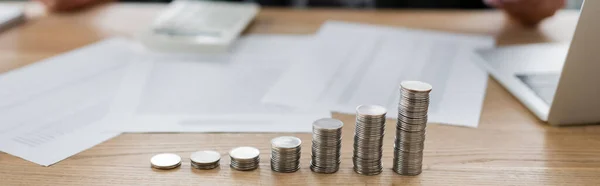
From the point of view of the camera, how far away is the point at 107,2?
4.66 feet

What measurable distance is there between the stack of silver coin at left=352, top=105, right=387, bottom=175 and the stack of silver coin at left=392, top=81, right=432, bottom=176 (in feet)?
0.05

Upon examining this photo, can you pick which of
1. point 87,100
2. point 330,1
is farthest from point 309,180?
point 330,1

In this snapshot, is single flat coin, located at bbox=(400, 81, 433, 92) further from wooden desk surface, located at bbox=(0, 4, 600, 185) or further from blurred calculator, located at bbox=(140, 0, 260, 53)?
blurred calculator, located at bbox=(140, 0, 260, 53)

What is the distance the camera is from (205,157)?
659 millimetres

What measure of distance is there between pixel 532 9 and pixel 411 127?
67 cm

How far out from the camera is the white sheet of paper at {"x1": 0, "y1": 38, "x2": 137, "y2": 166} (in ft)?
2.31

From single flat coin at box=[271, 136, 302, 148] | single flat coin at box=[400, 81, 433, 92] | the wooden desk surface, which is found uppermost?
single flat coin at box=[400, 81, 433, 92]

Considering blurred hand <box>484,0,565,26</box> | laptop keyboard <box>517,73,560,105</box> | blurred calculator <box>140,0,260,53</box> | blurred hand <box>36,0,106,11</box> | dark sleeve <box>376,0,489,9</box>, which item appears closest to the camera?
laptop keyboard <box>517,73,560,105</box>

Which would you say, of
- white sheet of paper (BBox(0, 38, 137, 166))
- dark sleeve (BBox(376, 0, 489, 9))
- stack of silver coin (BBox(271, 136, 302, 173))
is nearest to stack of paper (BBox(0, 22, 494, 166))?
white sheet of paper (BBox(0, 38, 137, 166))

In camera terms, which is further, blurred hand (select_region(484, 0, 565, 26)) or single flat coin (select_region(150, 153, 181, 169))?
blurred hand (select_region(484, 0, 565, 26))

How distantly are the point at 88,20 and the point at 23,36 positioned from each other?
0.14 meters

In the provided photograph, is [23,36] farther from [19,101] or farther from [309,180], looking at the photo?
[309,180]

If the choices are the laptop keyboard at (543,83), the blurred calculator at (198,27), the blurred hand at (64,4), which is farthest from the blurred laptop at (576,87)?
the blurred hand at (64,4)

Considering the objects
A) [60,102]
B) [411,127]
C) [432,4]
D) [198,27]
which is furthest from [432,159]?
[432,4]
